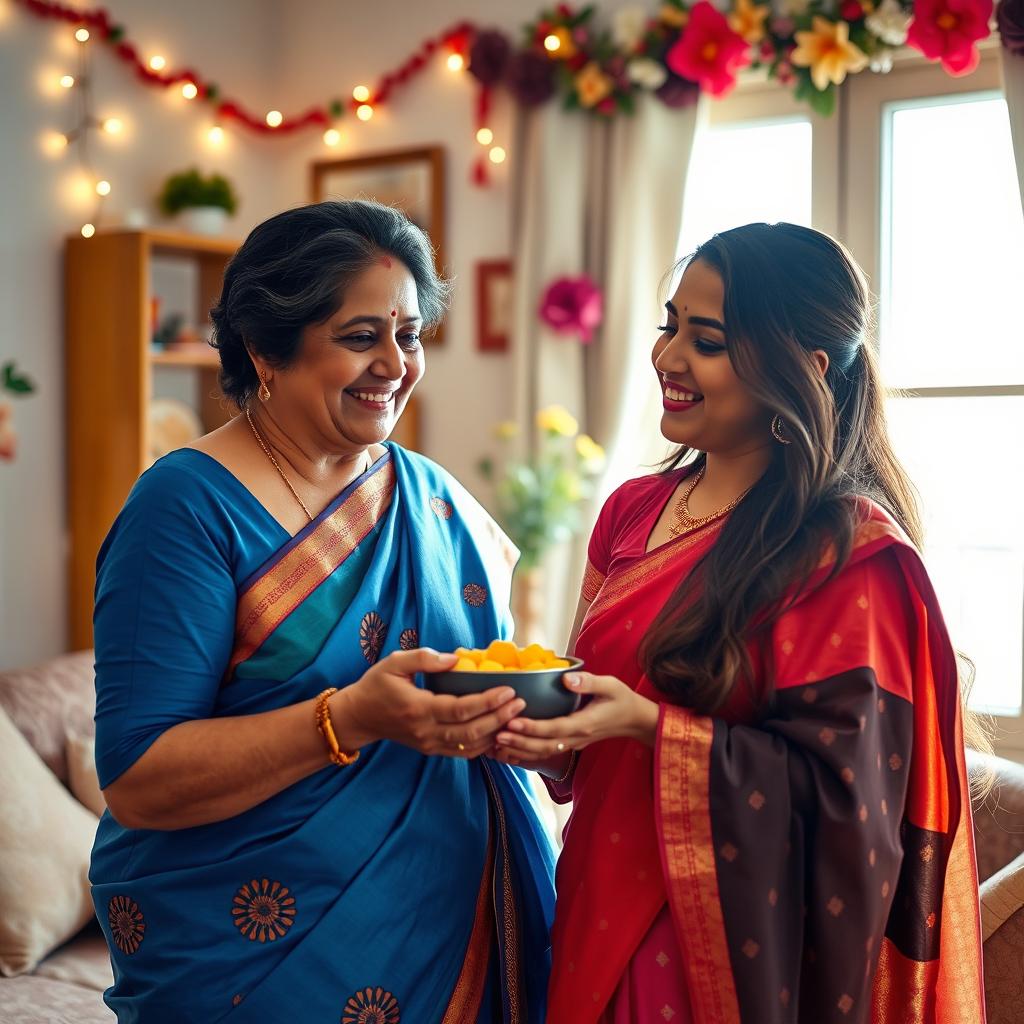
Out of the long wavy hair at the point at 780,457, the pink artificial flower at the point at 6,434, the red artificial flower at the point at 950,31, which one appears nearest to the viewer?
the long wavy hair at the point at 780,457

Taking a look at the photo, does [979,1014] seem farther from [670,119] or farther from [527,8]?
[527,8]

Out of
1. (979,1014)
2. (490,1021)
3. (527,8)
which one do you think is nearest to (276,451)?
(490,1021)

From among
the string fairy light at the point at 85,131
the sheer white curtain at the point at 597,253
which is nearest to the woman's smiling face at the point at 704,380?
the sheer white curtain at the point at 597,253

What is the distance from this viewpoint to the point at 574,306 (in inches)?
151

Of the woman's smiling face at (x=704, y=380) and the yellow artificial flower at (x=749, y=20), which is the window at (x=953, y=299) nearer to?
the yellow artificial flower at (x=749, y=20)

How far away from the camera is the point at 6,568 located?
3.77 meters

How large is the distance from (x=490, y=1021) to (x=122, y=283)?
283cm

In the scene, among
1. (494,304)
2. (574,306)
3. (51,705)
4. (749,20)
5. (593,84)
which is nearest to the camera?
(51,705)

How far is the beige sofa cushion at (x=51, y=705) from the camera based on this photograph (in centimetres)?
286

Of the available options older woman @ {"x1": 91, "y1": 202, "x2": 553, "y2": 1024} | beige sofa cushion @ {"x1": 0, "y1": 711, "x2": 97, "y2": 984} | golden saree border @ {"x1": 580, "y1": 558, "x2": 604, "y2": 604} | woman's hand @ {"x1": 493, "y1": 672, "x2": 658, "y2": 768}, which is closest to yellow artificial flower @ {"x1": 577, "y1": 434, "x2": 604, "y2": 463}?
beige sofa cushion @ {"x1": 0, "y1": 711, "x2": 97, "y2": 984}

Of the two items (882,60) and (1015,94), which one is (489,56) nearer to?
(882,60)

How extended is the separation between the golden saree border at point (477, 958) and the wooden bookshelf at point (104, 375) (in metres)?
2.36

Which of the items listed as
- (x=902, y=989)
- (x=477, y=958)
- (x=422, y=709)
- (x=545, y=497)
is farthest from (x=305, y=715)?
(x=545, y=497)

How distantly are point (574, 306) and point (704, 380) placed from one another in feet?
7.71
